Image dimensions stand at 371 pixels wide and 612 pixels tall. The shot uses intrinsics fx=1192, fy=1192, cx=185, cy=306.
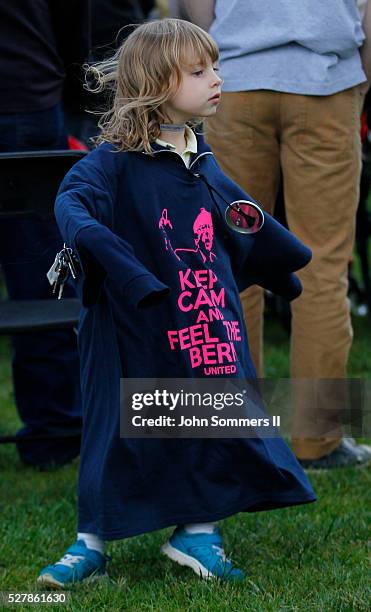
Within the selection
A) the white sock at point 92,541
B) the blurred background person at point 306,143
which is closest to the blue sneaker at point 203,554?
Result: the white sock at point 92,541

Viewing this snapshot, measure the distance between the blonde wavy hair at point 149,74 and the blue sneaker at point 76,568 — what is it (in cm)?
107

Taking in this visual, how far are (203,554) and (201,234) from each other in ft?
2.76

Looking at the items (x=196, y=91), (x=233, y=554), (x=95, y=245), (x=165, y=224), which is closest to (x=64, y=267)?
(x=95, y=245)

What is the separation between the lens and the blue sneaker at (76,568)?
3.12 m

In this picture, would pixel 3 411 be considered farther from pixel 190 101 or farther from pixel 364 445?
pixel 190 101

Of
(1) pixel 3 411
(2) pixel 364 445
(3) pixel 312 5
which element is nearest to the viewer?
(3) pixel 312 5

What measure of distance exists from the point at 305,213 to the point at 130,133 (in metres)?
1.12

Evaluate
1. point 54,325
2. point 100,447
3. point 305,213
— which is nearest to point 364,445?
point 305,213

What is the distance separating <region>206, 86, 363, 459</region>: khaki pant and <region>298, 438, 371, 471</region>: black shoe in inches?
2.2

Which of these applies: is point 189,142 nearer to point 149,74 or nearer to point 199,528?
point 149,74

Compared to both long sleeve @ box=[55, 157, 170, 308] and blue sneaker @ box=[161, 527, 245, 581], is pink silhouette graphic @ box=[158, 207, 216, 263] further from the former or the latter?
blue sneaker @ box=[161, 527, 245, 581]

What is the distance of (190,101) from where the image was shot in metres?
3.09

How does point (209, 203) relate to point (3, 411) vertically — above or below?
above

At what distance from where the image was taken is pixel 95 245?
277cm
